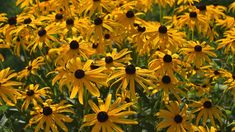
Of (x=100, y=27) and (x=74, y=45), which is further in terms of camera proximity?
(x=100, y=27)

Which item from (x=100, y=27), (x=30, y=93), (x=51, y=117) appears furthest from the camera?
(x=100, y=27)

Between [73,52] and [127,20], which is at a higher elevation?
[127,20]

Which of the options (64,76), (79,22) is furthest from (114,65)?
(79,22)

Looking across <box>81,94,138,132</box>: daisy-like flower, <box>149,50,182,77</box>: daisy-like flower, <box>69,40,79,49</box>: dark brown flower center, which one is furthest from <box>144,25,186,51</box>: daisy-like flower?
<box>81,94,138,132</box>: daisy-like flower

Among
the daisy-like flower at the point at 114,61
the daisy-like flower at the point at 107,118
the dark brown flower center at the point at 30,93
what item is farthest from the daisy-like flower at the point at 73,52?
the daisy-like flower at the point at 107,118

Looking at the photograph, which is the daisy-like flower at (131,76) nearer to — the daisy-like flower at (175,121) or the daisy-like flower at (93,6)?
the daisy-like flower at (175,121)

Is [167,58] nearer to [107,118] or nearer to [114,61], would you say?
[114,61]

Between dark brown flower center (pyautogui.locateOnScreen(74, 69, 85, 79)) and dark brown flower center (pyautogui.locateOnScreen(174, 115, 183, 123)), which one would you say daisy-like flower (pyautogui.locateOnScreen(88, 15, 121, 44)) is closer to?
dark brown flower center (pyautogui.locateOnScreen(74, 69, 85, 79))

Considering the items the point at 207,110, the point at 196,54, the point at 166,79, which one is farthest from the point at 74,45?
the point at 207,110
